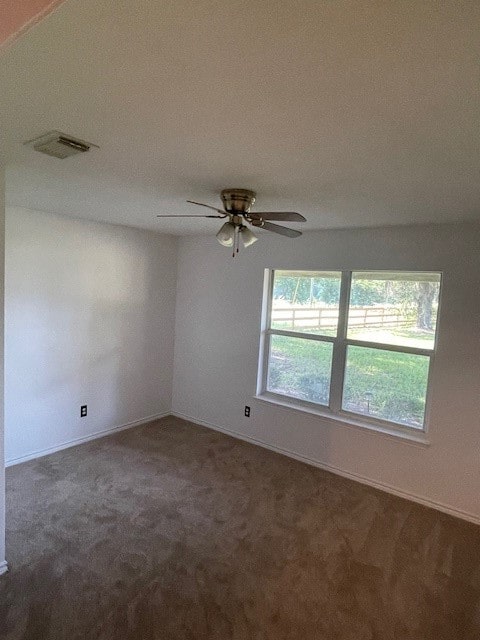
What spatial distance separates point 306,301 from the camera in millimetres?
4016

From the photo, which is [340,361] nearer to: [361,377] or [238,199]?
[361,377]

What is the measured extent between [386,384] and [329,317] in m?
0.82

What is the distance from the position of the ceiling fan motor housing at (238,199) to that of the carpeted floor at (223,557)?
7.18ft

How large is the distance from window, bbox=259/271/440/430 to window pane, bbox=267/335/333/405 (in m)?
0.01

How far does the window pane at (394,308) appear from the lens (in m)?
3.33

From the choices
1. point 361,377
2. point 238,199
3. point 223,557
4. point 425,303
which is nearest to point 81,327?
point 238,199

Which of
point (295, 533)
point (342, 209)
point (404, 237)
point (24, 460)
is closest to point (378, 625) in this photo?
point (295, 533)

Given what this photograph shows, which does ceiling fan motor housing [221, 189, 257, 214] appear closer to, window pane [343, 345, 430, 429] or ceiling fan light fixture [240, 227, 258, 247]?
ceiling fan light fixture [240, 227, 258, 247]

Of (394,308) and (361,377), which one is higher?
(394,308)

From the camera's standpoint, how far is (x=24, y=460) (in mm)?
3607

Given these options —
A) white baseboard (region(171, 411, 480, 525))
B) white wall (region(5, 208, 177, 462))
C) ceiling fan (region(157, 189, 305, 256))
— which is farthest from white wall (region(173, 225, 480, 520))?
ceiling fan (region(157, 189, 305, 256))

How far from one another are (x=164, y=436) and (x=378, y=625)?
9.24 feet

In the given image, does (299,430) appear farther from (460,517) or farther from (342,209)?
(342,209)

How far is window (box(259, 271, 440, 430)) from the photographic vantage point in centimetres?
340
